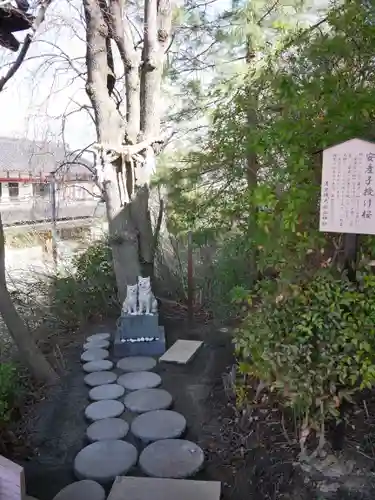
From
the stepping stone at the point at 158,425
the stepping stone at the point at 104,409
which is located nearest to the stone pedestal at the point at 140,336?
the stepping stone at the point at 104,409

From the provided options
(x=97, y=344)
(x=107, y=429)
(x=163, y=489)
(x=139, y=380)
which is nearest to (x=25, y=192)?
(x=97, y=344)

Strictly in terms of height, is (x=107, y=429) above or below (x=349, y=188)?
below

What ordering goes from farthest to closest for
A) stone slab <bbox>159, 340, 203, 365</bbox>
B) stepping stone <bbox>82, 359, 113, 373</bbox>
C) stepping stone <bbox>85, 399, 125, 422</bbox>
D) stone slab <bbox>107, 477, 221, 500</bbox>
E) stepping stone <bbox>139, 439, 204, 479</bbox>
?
stone slab <bbox>159, 340, 203, 365</bbox> < stepping stone <bbox>82, 359, 113, 373</bbox> < stepping stone <bbox>85, 399, 125, 422</bbox> < stepping stone <bbox>139, 439, 204, 479</bbox> < stone slab <bbox>107, 477, 221, 500</bbox>

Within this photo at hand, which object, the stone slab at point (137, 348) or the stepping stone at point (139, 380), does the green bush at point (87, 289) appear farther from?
the stepping stone at point (139, 380)

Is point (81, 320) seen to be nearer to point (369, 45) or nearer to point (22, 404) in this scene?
point (22, 404)

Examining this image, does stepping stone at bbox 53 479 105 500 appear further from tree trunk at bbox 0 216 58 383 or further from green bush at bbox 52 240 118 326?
green bush at bbox 52 240 118 326

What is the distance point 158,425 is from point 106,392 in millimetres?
710

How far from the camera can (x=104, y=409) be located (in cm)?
338

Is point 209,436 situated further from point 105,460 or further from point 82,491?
point 82,491

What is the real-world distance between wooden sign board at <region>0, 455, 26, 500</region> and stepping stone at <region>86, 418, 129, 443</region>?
1.28 m

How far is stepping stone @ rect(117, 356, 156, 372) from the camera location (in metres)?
4.12

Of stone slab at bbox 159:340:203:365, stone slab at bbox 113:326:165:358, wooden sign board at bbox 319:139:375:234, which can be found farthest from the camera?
stone slab at bbox 113:326:165:358

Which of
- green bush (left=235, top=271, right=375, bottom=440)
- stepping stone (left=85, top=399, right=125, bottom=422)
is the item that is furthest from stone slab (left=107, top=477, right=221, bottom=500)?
stepping stone (left=85, top=399, right=125, bottom=422)

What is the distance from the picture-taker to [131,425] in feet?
10.3
